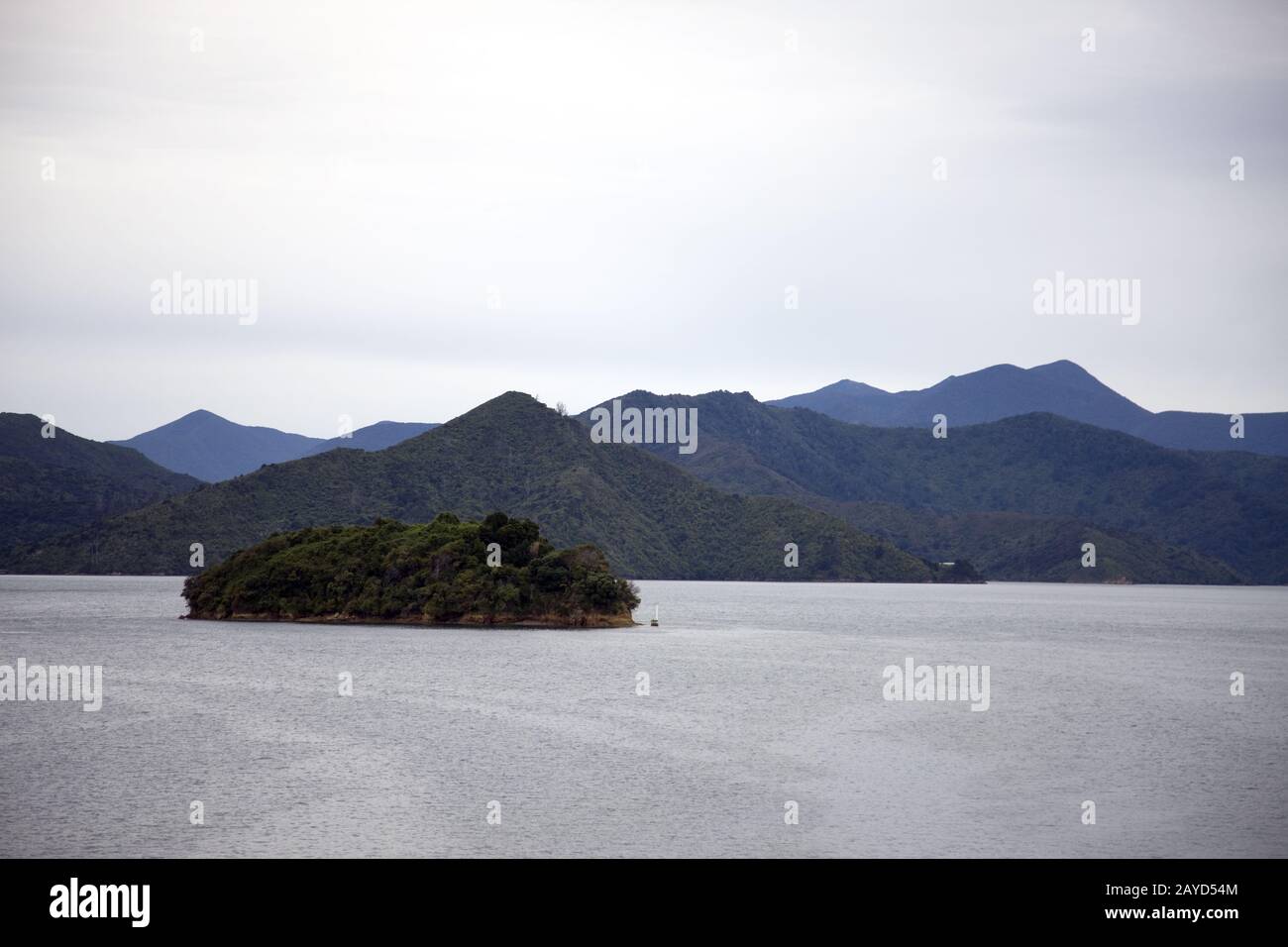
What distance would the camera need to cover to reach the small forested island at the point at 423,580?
111 metres

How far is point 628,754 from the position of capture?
43906mm

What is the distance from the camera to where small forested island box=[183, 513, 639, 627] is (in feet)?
365

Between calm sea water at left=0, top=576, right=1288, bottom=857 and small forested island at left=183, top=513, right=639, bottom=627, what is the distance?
67.1 ft

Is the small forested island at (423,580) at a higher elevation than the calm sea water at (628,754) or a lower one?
higher

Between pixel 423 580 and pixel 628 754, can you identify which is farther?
pixel 423 580

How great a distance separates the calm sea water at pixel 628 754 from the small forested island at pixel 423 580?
20.5 meters

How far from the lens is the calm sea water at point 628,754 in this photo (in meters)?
31.3

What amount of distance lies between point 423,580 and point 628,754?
74.6 meters

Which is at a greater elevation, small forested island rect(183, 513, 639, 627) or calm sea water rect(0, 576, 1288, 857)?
small forested island rect(183, 513, 639, 627)

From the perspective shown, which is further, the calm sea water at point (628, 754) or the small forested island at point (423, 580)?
the small forested island at point (423, 580)

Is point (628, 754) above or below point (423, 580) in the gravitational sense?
below

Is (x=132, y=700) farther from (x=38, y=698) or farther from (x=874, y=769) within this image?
(x=874, y=769)
